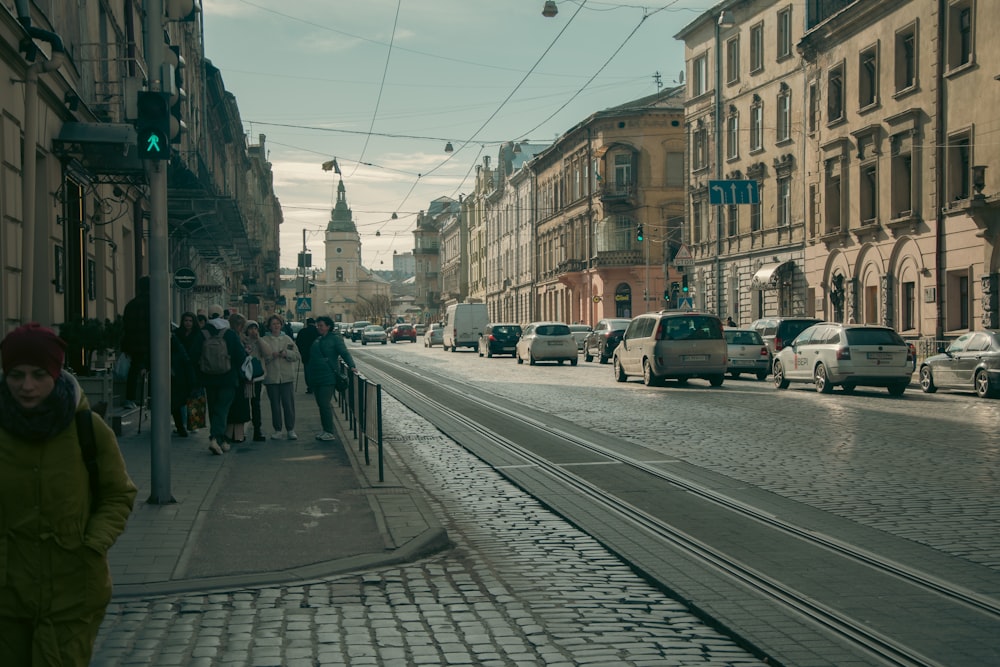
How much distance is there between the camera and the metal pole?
8930mm

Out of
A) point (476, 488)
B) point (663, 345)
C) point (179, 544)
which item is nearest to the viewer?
point (179, 544)

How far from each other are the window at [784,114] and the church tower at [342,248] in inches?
4402

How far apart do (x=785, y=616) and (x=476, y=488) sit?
5.06 meters

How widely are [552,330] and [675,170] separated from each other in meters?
28.1

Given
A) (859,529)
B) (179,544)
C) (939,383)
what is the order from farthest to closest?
(939,383) → (859,529) → (179,544)

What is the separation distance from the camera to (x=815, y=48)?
135 ft

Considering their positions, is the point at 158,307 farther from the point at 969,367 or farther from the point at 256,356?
the point at 969,367

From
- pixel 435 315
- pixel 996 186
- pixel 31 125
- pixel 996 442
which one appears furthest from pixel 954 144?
pixel 435 315

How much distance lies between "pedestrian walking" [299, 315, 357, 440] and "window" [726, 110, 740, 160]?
35968 mm

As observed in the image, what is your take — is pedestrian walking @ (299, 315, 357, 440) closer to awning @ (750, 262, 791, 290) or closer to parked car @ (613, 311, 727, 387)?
parked car @ (613, 311, 727, 387)

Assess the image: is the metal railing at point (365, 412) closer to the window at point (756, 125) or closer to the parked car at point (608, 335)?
the parked car at point (608, 335)

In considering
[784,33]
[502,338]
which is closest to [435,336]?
[502,338]

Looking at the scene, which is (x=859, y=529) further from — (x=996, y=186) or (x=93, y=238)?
(x=996, y=186)

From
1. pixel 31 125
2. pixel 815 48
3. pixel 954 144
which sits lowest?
pixel 31 125
